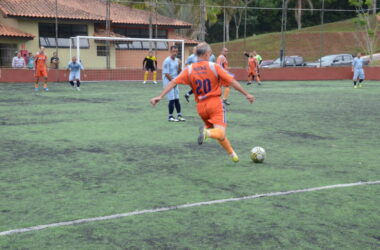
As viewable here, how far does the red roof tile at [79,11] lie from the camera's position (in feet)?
118

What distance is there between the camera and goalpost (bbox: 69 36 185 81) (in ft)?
99.0

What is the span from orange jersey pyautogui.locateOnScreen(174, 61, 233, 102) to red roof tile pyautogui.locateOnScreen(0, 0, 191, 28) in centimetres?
3025

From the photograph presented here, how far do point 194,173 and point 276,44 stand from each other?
47.8 meters

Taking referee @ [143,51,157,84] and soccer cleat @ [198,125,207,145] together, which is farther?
referee @ [143,51,157,84]

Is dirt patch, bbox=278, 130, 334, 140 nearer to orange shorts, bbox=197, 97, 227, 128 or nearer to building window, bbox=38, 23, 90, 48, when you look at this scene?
orange shorts, bbox=197, 97, 227, 128

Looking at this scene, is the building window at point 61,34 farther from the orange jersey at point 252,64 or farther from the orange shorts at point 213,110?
the orange shorts at point 213,110

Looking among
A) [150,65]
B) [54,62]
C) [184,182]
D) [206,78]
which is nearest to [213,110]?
[206,78]

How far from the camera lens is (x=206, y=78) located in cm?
729

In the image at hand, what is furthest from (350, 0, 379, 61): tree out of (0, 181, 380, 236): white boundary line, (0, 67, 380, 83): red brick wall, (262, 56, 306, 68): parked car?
(0, 181, 380, 236): white boundary line

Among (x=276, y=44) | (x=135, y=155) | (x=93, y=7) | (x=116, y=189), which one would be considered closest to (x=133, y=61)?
(x=93, y=7)

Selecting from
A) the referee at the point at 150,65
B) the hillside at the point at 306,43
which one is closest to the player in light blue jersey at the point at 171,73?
the referee at the point at 150,65

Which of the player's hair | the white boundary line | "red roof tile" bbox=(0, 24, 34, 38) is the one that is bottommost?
the white boundary line

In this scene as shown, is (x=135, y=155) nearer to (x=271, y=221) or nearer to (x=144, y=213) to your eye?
(x=144, y=213)

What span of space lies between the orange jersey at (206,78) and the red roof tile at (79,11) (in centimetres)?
3025
